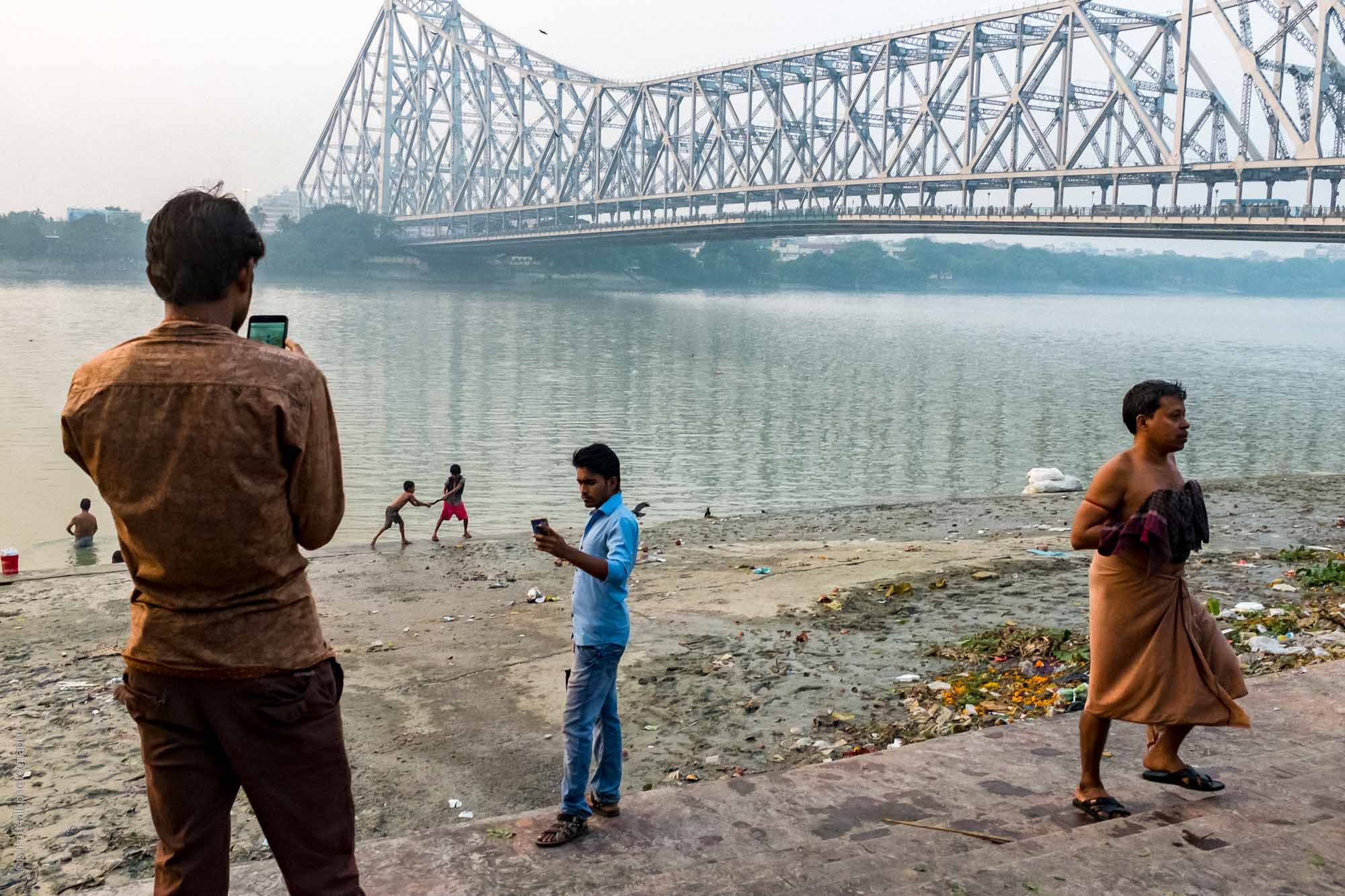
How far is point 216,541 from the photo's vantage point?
6.93ft

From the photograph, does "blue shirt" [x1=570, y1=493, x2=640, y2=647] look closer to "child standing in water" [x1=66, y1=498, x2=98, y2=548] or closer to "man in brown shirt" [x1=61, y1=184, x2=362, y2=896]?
"man in brown shirt" [x1=61, y1=184, x2=362, y2=896]

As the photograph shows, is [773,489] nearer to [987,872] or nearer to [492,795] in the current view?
[492,795]

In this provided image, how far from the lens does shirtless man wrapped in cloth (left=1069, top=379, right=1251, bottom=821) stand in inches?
140

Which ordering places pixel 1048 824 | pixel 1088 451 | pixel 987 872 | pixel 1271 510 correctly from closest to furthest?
pixel 987 872 < pixel 1048 824 < pixel 1271 510 < pixel 1088 451

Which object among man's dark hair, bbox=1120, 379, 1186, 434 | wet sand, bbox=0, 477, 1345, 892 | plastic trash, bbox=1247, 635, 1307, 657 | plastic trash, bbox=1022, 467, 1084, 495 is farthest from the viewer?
plastic trash, bbox=1022, 467, 1084, 495

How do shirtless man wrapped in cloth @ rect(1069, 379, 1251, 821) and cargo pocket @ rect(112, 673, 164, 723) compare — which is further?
shirtless man wrapped in cloth @ rect(1069, 379, 1251, 821)

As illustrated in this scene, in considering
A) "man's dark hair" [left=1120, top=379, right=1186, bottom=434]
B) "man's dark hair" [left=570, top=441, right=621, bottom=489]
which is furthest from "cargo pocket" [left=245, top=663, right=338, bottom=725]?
"man's dark hair" [left=1120, top=379, right=1186, bottom=434]

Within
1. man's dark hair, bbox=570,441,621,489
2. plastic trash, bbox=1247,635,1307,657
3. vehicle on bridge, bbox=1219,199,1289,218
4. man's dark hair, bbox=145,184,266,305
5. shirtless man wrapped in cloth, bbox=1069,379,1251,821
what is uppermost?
vehicle on bridge, bbox=1219,199,1289,218

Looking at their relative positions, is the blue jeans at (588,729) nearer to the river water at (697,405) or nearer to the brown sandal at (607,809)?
the brown sandal at (607,809)

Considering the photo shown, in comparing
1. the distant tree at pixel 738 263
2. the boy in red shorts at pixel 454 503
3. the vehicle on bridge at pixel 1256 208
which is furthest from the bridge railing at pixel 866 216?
the boy in red shorts at pixel 454 503

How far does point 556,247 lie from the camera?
79250 mm

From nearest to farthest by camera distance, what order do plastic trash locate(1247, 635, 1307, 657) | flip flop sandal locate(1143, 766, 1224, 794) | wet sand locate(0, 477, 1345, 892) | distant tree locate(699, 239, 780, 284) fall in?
flip flop sandal locate(1143, 766, 1224, 794)
wet sand locate(0, 477, 1345, 892)
plastic trash locate(1247, 635, 1307, 657)
distant tree locate(699, 239, 780, 284)

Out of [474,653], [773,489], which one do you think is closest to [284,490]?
[474,653]

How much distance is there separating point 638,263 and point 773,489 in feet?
279
